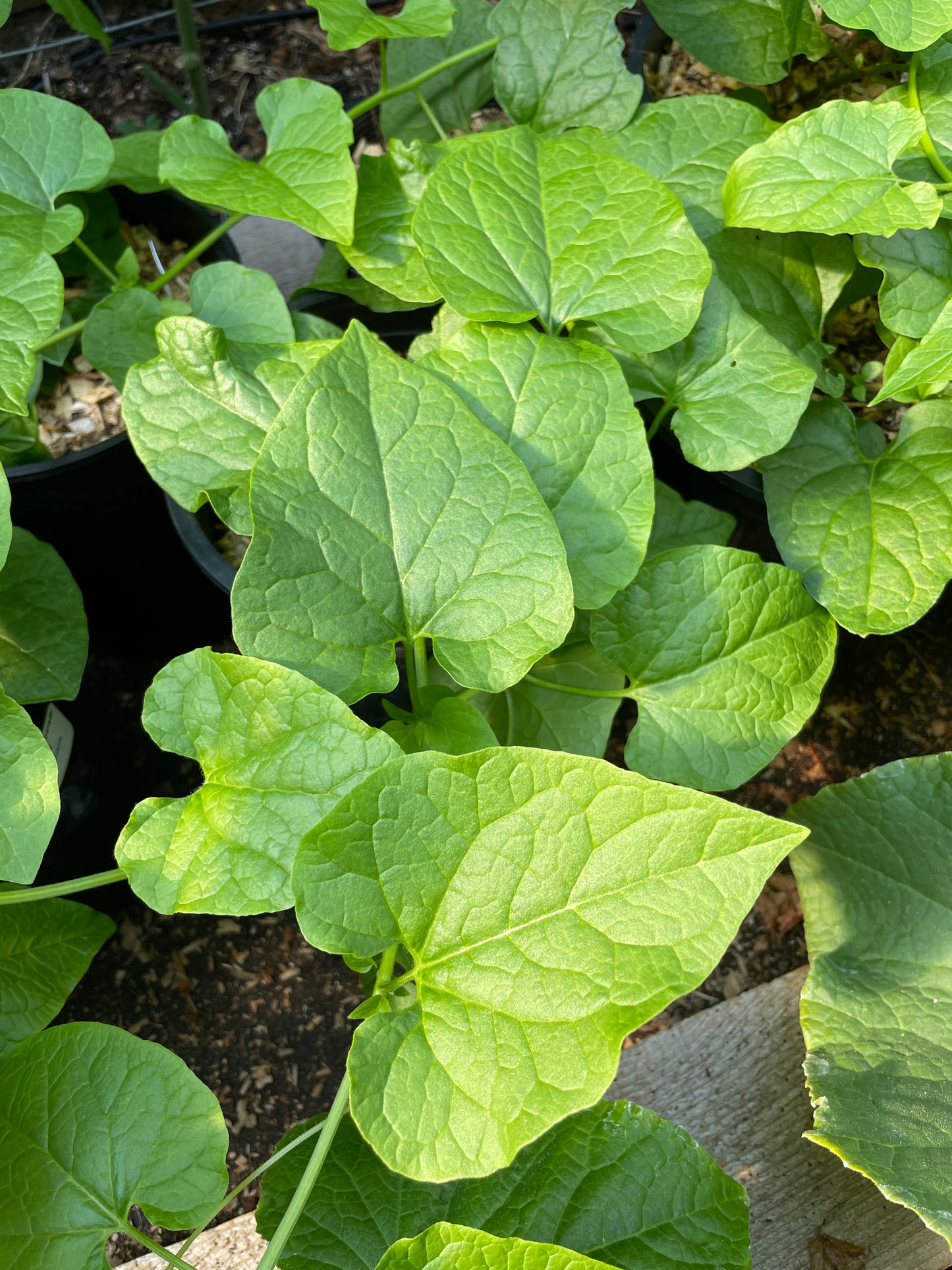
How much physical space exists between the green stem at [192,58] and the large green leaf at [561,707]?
1037 millimetres

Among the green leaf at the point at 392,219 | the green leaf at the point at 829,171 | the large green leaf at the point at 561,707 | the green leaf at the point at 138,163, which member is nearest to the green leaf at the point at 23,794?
the large green leaf at the point at 561,707

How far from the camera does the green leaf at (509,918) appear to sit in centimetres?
63

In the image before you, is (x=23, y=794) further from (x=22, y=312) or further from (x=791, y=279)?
(x=791, y=279)

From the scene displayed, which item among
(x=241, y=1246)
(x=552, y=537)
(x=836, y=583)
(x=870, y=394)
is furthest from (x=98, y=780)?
(x=870, y=394)

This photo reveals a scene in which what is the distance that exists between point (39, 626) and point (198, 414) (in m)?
0.30

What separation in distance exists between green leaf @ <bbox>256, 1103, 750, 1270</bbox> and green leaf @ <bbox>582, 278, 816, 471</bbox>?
1.85 feet

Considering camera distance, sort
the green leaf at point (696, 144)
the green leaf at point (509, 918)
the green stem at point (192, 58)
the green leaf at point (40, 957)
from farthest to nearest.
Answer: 1. the green stem at point (192, 58)
2. the green leaf at point (696, 144)
3. the green leaf at point (40, 957)
4. the green leaf at point (509, 918)

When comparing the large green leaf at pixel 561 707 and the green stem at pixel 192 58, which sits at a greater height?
the green stem at pixel 192 58

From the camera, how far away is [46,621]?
3.49 ft

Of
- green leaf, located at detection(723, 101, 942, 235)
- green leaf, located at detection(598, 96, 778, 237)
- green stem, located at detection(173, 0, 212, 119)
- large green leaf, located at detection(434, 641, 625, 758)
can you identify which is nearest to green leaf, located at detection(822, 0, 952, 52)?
green leaf, located at detection(723, 101, 942, 235)

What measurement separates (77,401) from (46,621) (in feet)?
1.40

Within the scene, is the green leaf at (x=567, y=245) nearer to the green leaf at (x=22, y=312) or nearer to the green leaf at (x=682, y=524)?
the green leaf at (x=682, y=524)

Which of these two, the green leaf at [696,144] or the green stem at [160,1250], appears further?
the green leaf at [696,144]

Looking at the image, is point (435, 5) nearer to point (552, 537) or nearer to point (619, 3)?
point (619, 3)
